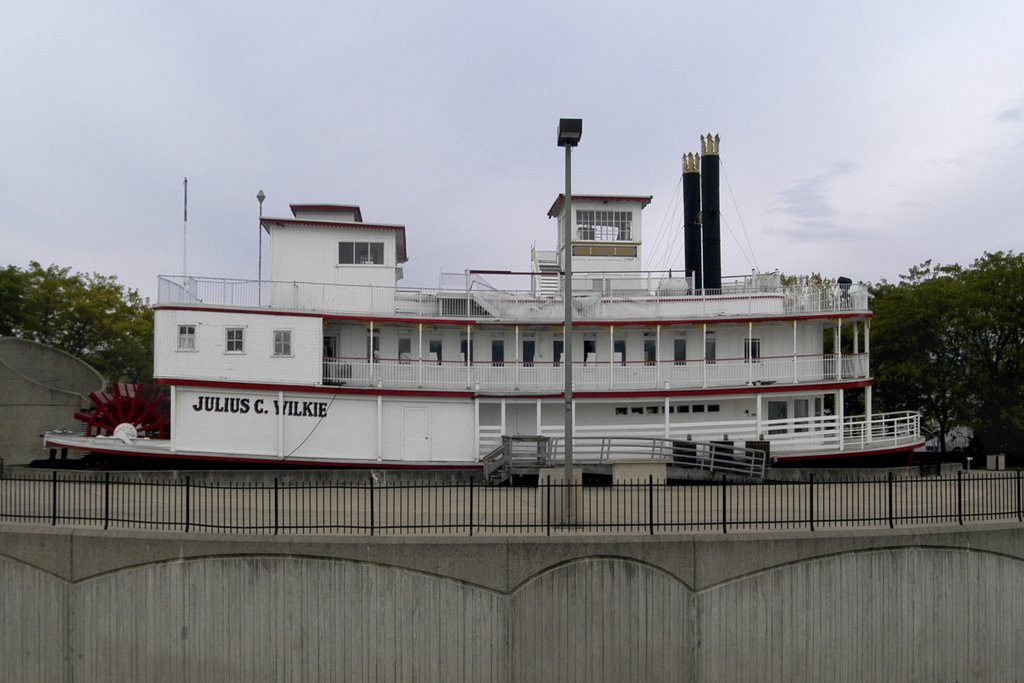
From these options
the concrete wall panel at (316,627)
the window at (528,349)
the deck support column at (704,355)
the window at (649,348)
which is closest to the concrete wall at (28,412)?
the window at (528,349)

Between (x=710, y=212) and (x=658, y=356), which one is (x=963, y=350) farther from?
(x=658, y=356)

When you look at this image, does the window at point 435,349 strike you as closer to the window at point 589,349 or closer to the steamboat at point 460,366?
the steamboat at point 460,366

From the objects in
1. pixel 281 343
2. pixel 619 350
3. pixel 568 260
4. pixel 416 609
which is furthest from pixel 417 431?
pixel 416 609

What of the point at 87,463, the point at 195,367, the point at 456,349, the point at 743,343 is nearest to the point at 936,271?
the point at 743,343

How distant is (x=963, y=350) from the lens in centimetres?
3095

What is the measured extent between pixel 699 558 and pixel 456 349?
13627 millimetres

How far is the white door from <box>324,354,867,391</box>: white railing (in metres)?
0.69

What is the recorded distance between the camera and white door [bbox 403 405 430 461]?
22.4 m

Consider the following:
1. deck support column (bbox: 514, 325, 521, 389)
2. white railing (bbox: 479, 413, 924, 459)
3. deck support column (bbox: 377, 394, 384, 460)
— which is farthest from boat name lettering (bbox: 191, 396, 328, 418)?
deck support column (bbox: 514, 325, 521, 389)

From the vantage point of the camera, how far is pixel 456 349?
24.3 meters

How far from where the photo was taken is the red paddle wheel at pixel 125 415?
26.2 m

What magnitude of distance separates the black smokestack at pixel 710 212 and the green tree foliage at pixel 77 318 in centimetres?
3158

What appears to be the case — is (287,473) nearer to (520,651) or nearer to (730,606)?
(520,651)

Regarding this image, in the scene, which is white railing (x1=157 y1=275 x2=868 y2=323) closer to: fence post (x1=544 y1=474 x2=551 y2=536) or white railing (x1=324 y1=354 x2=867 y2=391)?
white railing (x1=324 y1=354 x2=867 y2=391)
